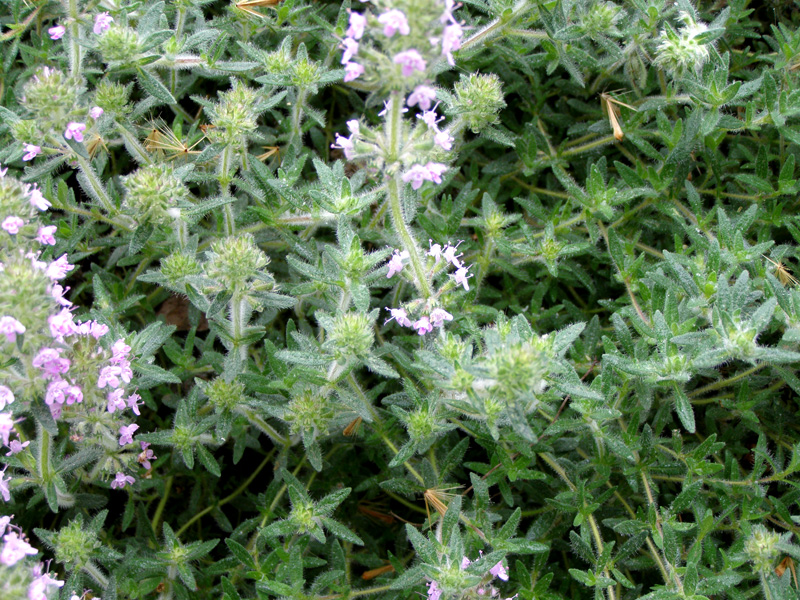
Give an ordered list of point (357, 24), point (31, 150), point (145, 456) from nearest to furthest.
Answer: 1. point (357, 24)
2. point (31, 150)
3. point (145, 456)

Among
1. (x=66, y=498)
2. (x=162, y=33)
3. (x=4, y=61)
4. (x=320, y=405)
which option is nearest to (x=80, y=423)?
(x=66, y=498)

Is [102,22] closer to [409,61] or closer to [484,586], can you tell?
[409,61]

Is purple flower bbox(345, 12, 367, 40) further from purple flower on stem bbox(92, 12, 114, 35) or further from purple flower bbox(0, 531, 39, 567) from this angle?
purple flower bbox(0, 531, 39, 567)

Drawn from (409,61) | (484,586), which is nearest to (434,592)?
(484,586)

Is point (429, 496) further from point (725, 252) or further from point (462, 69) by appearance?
point (462, 69)

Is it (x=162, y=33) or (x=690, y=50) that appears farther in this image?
(x=690, y=50)

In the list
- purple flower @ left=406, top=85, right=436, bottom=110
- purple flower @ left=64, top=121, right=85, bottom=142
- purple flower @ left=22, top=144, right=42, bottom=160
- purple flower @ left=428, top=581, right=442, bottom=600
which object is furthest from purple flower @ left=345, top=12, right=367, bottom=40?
purple flower @ left=428, top=581, right=442, bottom=600
